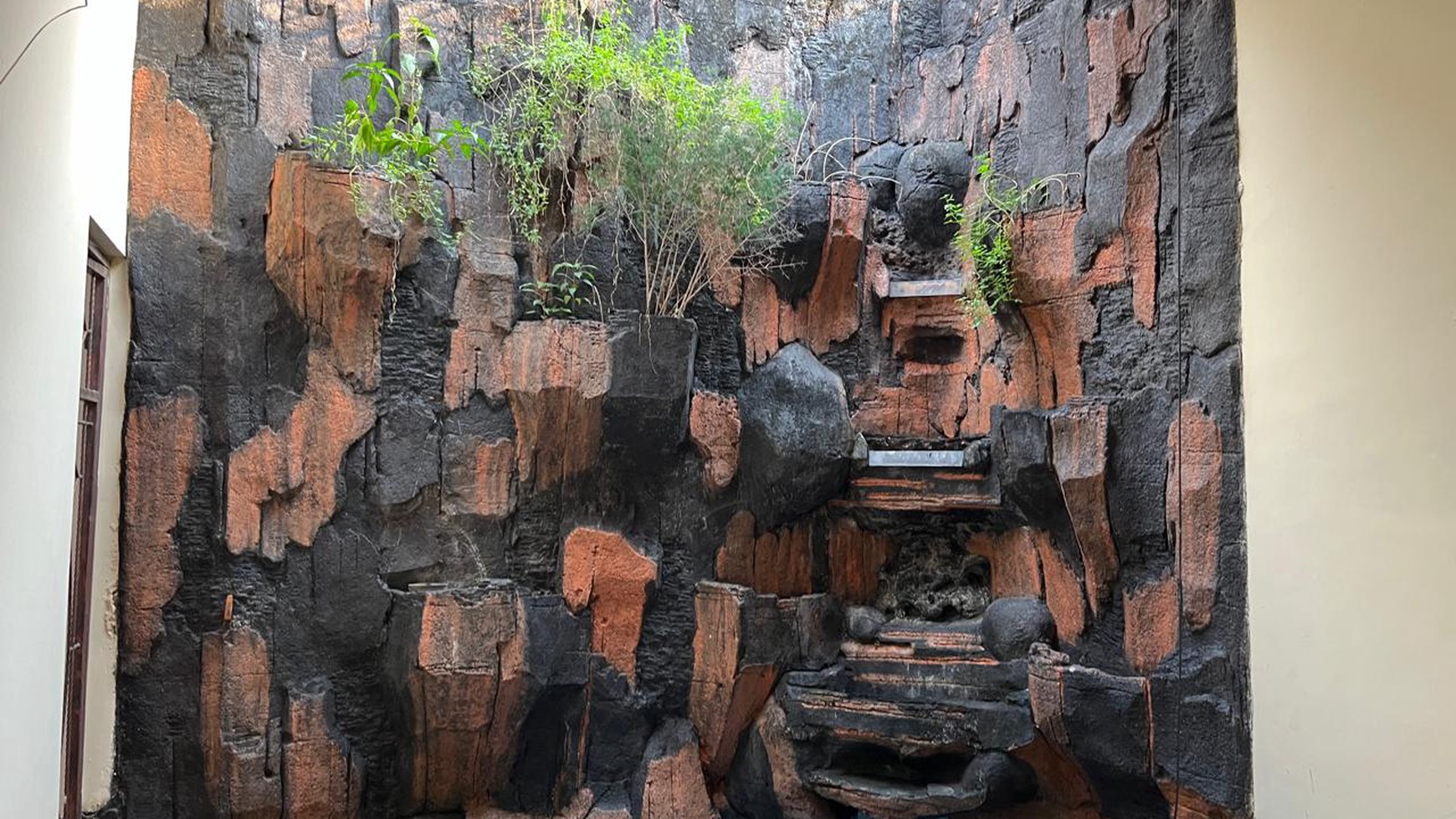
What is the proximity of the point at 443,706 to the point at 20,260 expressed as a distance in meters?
2.64

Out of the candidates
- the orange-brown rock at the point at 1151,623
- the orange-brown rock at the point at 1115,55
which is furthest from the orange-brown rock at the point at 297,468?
the orange-brown rock at the point at 1115,55

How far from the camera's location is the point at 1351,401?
3.04 m

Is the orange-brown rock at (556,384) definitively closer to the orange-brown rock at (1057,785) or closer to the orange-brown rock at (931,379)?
the orange-brown rock at (931,379)

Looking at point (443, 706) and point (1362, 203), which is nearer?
point (1362, 203)

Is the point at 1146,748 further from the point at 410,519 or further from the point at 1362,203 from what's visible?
the point at 410,519

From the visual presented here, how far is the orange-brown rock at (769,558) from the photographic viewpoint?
4941 millimetres

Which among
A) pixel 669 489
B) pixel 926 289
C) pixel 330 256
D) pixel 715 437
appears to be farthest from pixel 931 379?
pixel 330 256

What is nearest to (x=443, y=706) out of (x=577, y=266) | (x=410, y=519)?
(x=410, y=519)

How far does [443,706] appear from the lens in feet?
14.3

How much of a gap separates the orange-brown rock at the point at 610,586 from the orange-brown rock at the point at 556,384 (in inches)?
17.6

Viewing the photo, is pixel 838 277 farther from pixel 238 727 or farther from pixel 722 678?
pixel 238 727

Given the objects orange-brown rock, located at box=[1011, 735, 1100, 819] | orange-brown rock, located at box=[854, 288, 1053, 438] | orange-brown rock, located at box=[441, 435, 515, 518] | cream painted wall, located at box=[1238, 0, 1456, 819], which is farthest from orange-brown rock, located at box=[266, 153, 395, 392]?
cream painted wall, located at box=[1238, 0, 1456, 819]

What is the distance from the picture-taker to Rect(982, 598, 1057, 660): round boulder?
450 centimetres

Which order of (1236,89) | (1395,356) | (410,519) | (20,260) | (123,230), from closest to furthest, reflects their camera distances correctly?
(20,260) → (1395,356) → (1236,89) → (123,230) → (410,519)
